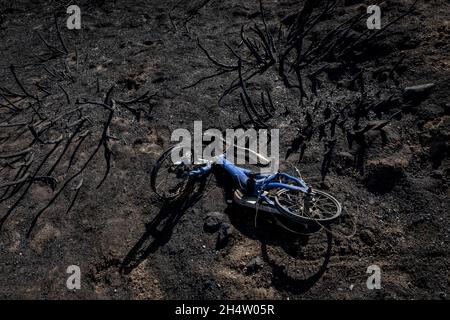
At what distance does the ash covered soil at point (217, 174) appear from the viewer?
4414 mm

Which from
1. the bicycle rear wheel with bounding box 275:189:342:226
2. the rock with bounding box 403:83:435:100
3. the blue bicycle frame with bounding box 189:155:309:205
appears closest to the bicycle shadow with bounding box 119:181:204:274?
the blue bicycle frame with bounding box 189:155:309:205

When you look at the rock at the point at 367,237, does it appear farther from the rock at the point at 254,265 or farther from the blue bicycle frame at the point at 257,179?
the rock at the point at 254,265

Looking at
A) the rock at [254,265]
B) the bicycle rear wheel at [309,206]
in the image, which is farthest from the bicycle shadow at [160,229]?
the bicycle rear wheel at [309,206]

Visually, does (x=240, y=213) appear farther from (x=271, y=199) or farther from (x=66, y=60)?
(x=66, y=60)

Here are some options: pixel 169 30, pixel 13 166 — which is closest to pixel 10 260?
pixel 13 166

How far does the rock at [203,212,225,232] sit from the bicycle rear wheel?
71 cm

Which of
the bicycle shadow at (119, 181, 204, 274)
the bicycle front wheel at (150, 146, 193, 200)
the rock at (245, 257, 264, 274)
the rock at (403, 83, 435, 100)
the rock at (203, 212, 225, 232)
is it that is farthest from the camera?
the rock at (403, 83, 435, 100)

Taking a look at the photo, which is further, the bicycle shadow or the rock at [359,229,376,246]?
the bicycle shadow

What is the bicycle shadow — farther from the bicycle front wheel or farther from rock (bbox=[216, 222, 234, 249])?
rock (bbox=[216, 222, 234, 249])

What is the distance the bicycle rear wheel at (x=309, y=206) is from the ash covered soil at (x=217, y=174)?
0.22 m

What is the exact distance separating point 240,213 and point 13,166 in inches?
132

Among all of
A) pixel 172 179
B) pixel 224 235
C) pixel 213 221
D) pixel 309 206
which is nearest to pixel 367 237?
pixel 309 206

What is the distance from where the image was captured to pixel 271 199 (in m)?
4.71

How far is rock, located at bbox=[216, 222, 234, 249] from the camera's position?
4.65 metres
